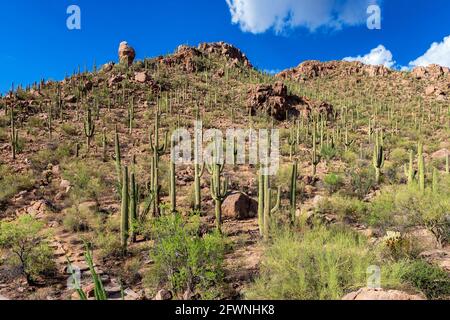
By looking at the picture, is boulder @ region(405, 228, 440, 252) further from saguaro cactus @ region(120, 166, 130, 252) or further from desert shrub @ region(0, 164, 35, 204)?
desert shrub @ region(0, 164, 35, 204)

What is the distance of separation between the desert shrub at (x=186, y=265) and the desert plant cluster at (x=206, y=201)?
45 millimetres

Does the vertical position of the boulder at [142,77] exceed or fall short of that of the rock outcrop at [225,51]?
it falls short

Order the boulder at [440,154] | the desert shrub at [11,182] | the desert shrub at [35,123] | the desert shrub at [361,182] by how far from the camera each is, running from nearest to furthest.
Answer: the desert shrub at [11,182] → the desert shrub at [361,182] → the boulder at [440,154] → the desert shrub at [35,123]

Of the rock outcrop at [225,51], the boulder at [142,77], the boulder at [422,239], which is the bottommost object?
the boulder at [422,239]

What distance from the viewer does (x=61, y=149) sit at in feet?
66.5

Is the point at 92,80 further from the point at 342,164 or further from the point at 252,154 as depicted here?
the point at 342,164

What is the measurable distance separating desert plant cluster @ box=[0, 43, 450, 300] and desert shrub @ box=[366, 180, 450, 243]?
48 millimetres

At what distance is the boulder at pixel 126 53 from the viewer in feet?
132

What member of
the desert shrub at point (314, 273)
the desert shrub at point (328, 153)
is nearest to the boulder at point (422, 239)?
the desert shrub at point (314, 273)

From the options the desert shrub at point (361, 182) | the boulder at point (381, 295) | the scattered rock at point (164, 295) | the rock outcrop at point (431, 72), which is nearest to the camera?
the boulder at point (381, 295)

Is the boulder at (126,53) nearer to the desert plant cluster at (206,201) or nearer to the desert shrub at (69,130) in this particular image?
the desert plant cluster at (206,201)
